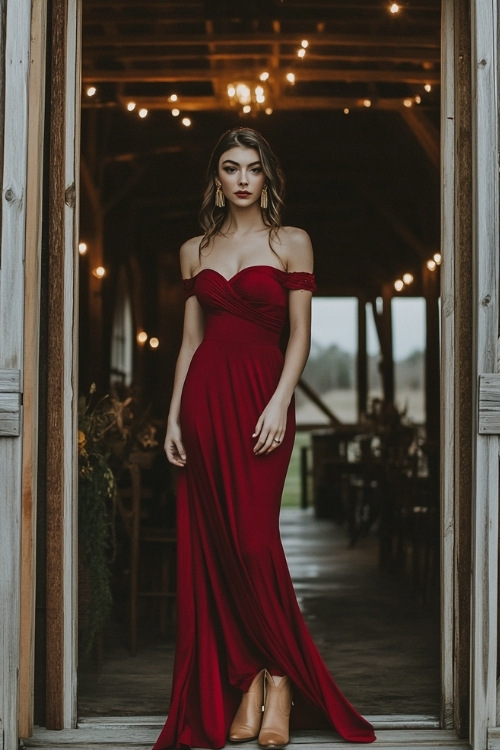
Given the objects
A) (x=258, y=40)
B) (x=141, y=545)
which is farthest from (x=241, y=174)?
(x=258, y=40)

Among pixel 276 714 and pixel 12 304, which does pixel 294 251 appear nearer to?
pixel 12 304

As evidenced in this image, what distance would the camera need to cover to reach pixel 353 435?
17.0 meters

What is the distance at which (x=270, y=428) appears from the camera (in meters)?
3.72

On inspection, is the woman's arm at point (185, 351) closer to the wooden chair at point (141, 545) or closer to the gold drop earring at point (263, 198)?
the gold drop earring at point (263, 198)

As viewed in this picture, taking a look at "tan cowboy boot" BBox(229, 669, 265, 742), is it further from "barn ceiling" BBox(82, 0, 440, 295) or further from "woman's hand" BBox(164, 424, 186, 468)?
"barn ceiling" BBox(82, 0, 440, 295)

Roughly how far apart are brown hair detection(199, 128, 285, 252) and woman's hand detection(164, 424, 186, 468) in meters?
0.69

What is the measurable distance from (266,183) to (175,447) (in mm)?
1032

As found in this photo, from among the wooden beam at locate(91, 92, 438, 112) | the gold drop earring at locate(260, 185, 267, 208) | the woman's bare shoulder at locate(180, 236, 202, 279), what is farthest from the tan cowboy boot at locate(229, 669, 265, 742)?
the wooden beam at locate(91, 92, 438, 112)

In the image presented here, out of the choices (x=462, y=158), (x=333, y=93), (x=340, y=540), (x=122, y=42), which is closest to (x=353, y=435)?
(x=340, y=540)

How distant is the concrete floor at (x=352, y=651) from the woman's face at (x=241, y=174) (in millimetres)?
2023

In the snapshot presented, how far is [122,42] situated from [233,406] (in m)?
4.16

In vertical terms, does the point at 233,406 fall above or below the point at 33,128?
below

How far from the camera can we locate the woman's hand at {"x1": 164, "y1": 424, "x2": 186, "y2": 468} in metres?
3.93

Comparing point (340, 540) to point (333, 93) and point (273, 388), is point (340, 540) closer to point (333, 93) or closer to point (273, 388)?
point (333, 93)
